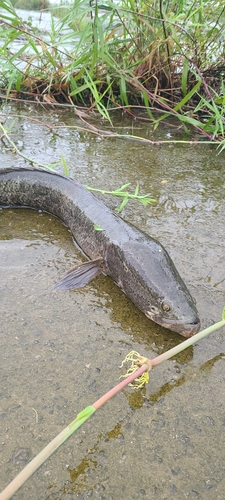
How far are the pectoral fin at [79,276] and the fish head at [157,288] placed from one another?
180 millimetres

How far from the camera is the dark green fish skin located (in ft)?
6.13

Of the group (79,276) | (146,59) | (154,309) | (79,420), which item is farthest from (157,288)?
(146,59)

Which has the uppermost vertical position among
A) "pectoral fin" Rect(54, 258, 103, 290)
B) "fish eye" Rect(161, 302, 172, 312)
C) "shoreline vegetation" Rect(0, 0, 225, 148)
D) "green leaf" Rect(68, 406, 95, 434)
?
"shoreline vegetation" Rect(0, 0, 225, 148)

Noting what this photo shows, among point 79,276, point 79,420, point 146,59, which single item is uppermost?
point 146,59

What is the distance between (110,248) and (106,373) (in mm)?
855

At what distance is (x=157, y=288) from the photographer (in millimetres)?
1952

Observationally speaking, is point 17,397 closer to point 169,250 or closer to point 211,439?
point 211,439

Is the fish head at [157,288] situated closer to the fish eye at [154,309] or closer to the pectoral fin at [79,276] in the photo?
the fish eye at [154,309]

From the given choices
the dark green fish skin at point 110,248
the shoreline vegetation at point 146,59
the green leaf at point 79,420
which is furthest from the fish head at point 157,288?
the shoreline vegetation at point 146,59

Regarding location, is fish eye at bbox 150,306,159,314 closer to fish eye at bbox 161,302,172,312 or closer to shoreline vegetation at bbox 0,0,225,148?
fish eye at bbox 161,302,172,312

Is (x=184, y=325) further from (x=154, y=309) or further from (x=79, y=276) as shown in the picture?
(x=79, y=276)

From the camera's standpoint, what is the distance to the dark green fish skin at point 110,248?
6.13ft

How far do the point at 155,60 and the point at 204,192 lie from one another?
1995mm

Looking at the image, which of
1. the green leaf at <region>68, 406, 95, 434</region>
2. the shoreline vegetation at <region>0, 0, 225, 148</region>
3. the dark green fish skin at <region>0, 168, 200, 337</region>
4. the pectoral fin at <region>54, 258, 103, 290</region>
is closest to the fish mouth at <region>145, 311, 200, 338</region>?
the dark green fish skin at <region>0, 168, 200, 337</region>
